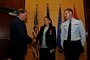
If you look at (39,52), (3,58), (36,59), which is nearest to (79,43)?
(39,52)

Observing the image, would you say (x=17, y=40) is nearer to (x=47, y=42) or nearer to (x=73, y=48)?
(x=47, y=42)

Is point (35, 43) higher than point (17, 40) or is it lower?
lower

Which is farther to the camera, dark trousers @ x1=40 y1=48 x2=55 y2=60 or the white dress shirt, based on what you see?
dark trousers @ x1=40 y1=48 x2=55 y2=60

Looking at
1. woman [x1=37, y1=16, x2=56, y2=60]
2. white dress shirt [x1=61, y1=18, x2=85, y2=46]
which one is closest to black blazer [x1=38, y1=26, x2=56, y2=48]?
woman [x1=37, y1=16, x2=56, y2=60]

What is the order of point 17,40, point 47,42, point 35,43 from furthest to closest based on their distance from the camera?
point 35,43, point 47,42, point 17,40

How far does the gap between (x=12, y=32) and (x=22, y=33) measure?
245 millimetres

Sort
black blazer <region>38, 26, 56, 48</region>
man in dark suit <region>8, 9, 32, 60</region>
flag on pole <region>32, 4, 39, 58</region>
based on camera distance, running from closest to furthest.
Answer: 1. man in dark suit <region>8, 9, 32, 60</region>
2. black blazer <region>38, 26, 56, 48</region>
3. flag on pole <region>32, 4, 39, 58</region>

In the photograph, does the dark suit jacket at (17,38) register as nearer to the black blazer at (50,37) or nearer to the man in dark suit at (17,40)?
the man in dark suit at (17,40)

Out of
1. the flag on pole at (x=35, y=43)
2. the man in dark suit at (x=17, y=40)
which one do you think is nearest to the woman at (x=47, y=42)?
the flag on pole at (x=35, y=43)

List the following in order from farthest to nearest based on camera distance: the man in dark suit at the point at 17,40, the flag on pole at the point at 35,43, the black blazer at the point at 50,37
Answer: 1. the flag on pole at the point at 35,43
2. the black blazer at the point at 50,37
3. the man in dark suit at the point at 17,40

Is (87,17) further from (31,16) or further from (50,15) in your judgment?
(31,16)

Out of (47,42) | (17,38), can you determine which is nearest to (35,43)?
(47,42)

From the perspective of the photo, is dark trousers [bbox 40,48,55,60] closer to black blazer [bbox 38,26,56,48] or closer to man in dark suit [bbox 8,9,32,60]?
black blazer [bbox 38,26,56,48]

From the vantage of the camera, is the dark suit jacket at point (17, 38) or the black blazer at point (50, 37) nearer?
the dark suit jacket at point (17, 38)
